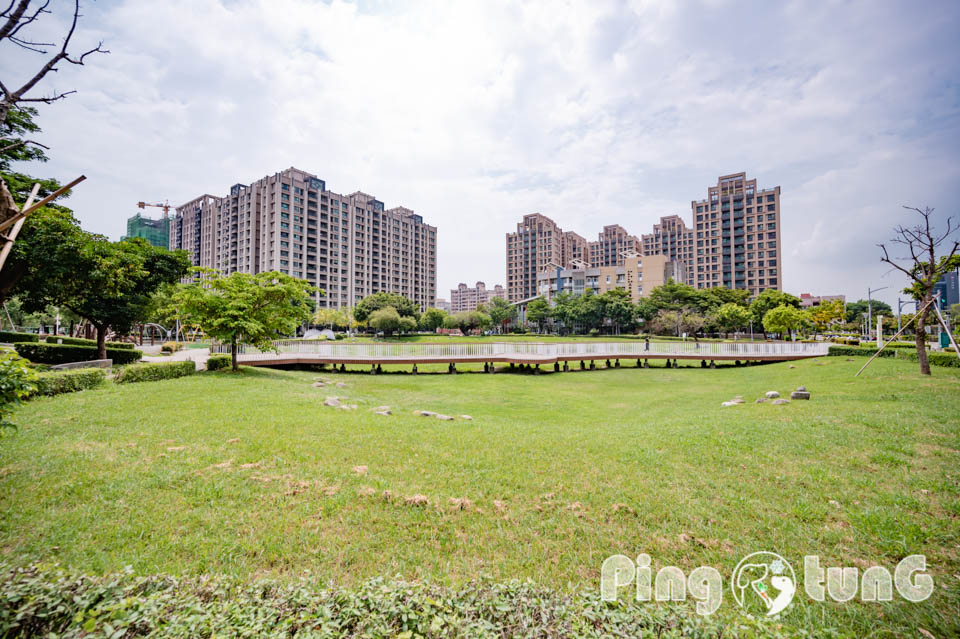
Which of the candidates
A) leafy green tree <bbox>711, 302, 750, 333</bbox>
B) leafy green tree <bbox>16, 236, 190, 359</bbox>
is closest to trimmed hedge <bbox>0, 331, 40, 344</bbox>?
leafy green tree <bbox>16, 236, 190, 359</bbox>

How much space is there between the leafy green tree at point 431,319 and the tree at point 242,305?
4829 centimetres

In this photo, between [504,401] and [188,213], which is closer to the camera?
[504,401]

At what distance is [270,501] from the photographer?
4.72 meters

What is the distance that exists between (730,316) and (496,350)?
4262 centimetres

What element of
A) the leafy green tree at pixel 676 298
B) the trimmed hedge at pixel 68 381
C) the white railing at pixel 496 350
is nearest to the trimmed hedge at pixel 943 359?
the white railing at pixel 496 350

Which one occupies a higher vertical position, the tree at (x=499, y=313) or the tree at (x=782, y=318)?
the tree at (x=499, y=313)

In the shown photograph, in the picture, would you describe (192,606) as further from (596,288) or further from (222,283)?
→ (596,288)

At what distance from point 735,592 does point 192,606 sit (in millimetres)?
4157

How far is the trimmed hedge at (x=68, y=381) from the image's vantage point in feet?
32.6

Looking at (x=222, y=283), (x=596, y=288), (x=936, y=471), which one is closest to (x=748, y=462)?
(x=936, y=471)

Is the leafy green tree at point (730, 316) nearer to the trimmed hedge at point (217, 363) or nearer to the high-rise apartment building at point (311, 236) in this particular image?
the trimmed hedge at point (217, 363)

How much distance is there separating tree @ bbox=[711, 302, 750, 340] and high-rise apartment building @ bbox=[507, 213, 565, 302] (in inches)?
2554

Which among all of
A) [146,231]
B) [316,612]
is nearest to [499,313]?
[316,612]

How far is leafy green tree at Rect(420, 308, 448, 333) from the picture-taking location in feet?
221
